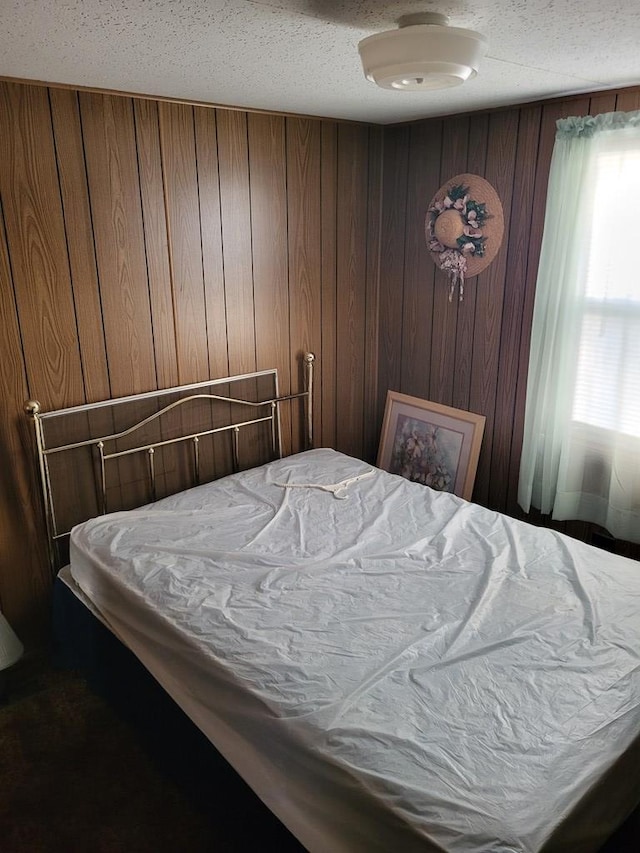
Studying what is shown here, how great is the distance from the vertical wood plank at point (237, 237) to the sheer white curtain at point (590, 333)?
1.32 metres

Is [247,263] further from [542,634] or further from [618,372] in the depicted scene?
[542,634]

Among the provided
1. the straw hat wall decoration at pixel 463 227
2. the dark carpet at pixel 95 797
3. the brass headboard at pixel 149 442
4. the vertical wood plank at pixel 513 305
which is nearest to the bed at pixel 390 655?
the brass headboard at pixel 149 442

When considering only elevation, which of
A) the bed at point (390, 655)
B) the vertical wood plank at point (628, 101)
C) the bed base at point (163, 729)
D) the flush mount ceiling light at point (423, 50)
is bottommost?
the bed base at point (163, 729)

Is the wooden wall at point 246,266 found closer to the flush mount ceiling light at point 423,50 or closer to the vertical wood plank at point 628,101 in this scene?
the vertical wood plank at point 628,101

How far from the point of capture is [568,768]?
142 cm

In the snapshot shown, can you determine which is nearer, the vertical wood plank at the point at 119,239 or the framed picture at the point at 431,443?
the vertical wood plank at the point at 119,239

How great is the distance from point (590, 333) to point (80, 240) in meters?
2.10

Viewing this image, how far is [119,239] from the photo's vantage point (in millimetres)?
2545

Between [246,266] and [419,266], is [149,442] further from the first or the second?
[419,266]

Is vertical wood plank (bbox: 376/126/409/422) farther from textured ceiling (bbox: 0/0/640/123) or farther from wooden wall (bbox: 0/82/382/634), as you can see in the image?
textured ceiling (bbox: 0/0/640/123)

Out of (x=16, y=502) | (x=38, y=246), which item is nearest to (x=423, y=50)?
(x=38, y=246)

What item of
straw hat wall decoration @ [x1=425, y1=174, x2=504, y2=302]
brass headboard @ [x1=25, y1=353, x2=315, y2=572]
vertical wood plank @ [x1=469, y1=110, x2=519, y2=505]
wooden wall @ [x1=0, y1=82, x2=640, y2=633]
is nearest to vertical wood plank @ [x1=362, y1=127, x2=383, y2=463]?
wooden wall @ [x1=0, y1=82, x2=640, y2=633]

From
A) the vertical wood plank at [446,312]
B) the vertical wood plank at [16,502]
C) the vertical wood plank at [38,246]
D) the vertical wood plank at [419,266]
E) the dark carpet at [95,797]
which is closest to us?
the dark carpet at [95,797]

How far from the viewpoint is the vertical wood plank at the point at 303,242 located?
9.98 ft
